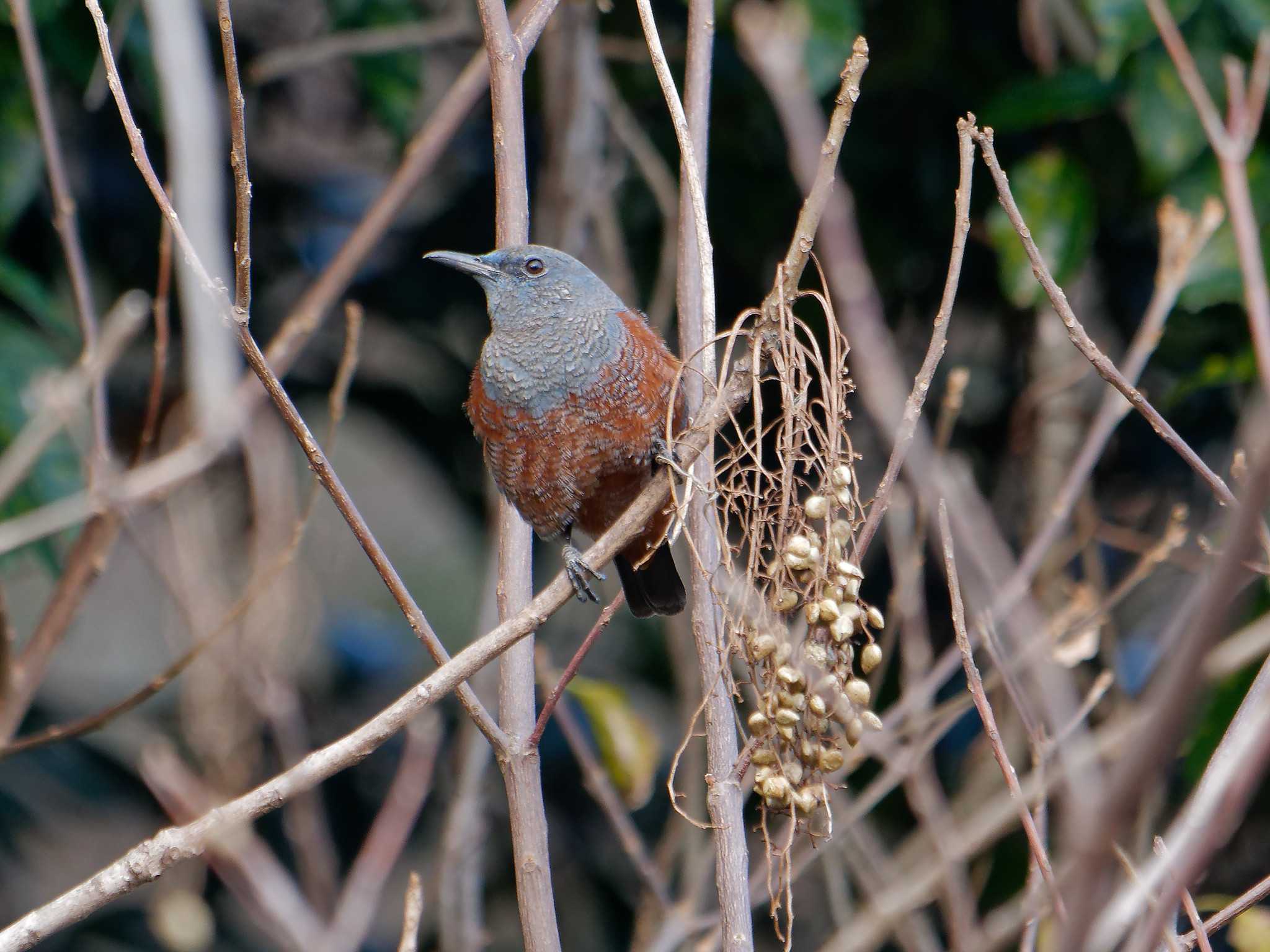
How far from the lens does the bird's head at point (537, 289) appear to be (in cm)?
379

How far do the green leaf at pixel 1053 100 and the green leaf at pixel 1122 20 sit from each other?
41 centimetres

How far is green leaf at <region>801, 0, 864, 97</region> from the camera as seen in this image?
3973mm

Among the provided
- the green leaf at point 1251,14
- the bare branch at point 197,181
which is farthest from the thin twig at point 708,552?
the green leaf at point 1251,14

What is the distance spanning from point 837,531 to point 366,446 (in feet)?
17.7

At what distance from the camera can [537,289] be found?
12.7 ft

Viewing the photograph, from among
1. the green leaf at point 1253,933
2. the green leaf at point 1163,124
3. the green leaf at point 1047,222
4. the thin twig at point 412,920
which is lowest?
the green leaf at point 1253,933

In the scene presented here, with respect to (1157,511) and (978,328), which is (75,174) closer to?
(978,328)

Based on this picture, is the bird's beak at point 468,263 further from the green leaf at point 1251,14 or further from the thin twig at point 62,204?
the green leaf at point 1251,14

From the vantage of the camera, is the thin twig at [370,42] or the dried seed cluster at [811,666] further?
the thin twig at [370,42]

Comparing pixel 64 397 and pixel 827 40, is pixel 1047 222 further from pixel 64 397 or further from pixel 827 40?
pixel 64 397

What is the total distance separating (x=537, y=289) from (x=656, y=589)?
957mm

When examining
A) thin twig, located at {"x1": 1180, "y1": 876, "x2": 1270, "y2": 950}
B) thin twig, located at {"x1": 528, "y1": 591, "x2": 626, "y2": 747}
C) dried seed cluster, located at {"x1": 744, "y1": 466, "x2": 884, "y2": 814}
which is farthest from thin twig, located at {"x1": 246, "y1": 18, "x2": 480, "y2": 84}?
thin twig, located at {"x1": 1180, "y1": 876, "x2": 1270, "y2": 950}

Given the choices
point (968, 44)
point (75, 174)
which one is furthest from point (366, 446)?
point (968, 44)

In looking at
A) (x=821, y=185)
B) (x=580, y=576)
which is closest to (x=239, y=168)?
(x=821, y=185)
